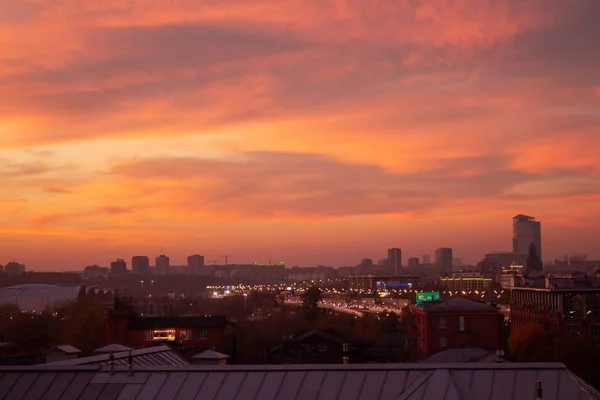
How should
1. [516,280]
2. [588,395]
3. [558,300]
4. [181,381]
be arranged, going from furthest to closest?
[516,280] < [558,300] < [181,381] < [588,395]

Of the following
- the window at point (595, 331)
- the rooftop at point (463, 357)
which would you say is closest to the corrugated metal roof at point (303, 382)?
the rooftop at point (463, 357)

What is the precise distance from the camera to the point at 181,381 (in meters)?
19.9

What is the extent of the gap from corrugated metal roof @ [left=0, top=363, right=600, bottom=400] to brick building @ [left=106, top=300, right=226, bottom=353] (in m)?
48.0

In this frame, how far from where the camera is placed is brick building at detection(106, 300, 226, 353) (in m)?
68.9

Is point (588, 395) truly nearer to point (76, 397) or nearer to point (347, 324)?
point (76, 397)

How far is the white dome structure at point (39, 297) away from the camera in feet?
497

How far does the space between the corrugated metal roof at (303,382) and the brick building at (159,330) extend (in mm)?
47961

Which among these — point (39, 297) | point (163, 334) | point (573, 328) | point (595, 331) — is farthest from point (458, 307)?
point (39, 297)

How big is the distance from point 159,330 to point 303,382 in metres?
52.5

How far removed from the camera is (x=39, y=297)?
16112 centimetres

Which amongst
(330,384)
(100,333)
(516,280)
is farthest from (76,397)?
(516,280)

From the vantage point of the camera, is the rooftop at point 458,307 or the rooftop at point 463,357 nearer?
the rooftop at point 463,357

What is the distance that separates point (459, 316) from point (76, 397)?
2193 inches

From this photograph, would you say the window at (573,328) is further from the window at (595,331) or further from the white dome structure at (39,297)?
the white dome structure at (39,297)
